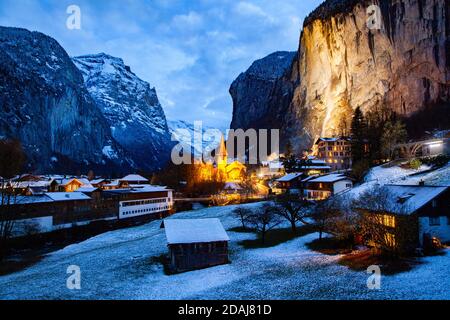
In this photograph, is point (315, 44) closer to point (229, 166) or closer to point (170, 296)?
point (229, 166)

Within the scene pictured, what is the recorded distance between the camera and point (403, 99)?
3907 inches

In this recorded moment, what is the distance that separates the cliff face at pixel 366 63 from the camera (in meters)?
92.4

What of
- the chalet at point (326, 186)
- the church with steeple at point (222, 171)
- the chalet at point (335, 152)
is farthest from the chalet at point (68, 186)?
the chalet at point (335, 152)

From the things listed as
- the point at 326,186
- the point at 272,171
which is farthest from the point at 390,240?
the point at 272,171

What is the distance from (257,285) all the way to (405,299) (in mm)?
10377

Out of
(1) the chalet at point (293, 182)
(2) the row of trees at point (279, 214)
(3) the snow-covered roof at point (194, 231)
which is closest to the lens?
(3) the snow-covered roof at point (194, 231)

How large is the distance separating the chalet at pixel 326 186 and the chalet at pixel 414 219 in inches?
1112

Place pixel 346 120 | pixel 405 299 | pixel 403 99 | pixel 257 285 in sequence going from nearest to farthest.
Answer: pixel 405 299, pixel 257 285, pixel 403 99, pixel 346 120

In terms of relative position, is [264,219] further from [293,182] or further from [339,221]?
[293,182]

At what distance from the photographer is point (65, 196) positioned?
60.5 meters

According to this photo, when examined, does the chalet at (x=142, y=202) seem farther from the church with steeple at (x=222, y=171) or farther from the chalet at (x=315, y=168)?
the chalet at (x=315, y=168)

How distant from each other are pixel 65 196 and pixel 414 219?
58.1m

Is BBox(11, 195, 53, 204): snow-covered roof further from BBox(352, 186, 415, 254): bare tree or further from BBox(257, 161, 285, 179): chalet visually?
BBox(257, 161, 285, 179): chalet
